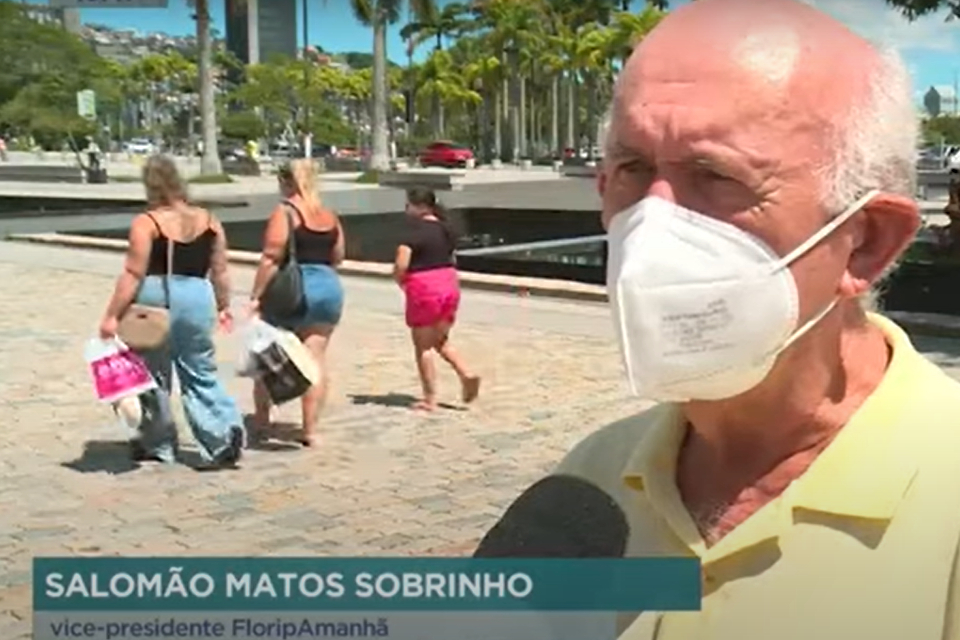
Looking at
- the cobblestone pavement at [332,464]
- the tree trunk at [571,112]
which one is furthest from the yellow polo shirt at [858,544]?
the tree trunk at [571,112]

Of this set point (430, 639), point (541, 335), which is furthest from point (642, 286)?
point (541, 335)

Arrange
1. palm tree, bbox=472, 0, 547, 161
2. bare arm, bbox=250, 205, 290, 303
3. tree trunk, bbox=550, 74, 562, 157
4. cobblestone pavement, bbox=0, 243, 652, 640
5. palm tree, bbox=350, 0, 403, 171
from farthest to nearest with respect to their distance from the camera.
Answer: tree trunk, bbox=550, 74, 562, 157, palm tree, bbox=472, 0, 547, 161, palm tree, bbox=350, 0, 403, 171, bare arm, bbox=250, 205, 290, 303, cobblestone pavement, bbox=0, 243, 652, 640

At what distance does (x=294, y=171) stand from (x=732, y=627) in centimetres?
603

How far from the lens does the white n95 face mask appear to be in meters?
1.33

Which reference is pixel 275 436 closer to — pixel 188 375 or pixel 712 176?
pixel 188 375

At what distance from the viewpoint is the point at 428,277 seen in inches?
310

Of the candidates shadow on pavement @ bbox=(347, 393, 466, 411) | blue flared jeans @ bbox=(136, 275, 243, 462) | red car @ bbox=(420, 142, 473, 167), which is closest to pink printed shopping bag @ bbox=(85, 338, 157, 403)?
blue flared jeans @ bbox=(136, 275, 243, 462)

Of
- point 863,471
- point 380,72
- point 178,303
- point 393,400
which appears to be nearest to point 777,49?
point 863,471

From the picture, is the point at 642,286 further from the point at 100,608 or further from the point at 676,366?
the point at 100,608

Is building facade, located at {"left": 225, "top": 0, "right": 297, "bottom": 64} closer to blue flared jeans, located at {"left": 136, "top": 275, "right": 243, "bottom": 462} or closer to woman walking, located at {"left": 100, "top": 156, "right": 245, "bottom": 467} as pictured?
woman walking, located at {"left": 100, "top": 156, "right": 245, "bottom": 467}

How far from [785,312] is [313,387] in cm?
582

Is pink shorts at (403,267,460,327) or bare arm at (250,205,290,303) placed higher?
bare arm at (250,205,290,303)

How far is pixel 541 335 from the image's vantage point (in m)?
11.2

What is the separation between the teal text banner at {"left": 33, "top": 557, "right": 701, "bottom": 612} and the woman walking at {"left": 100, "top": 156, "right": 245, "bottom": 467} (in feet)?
16.7
